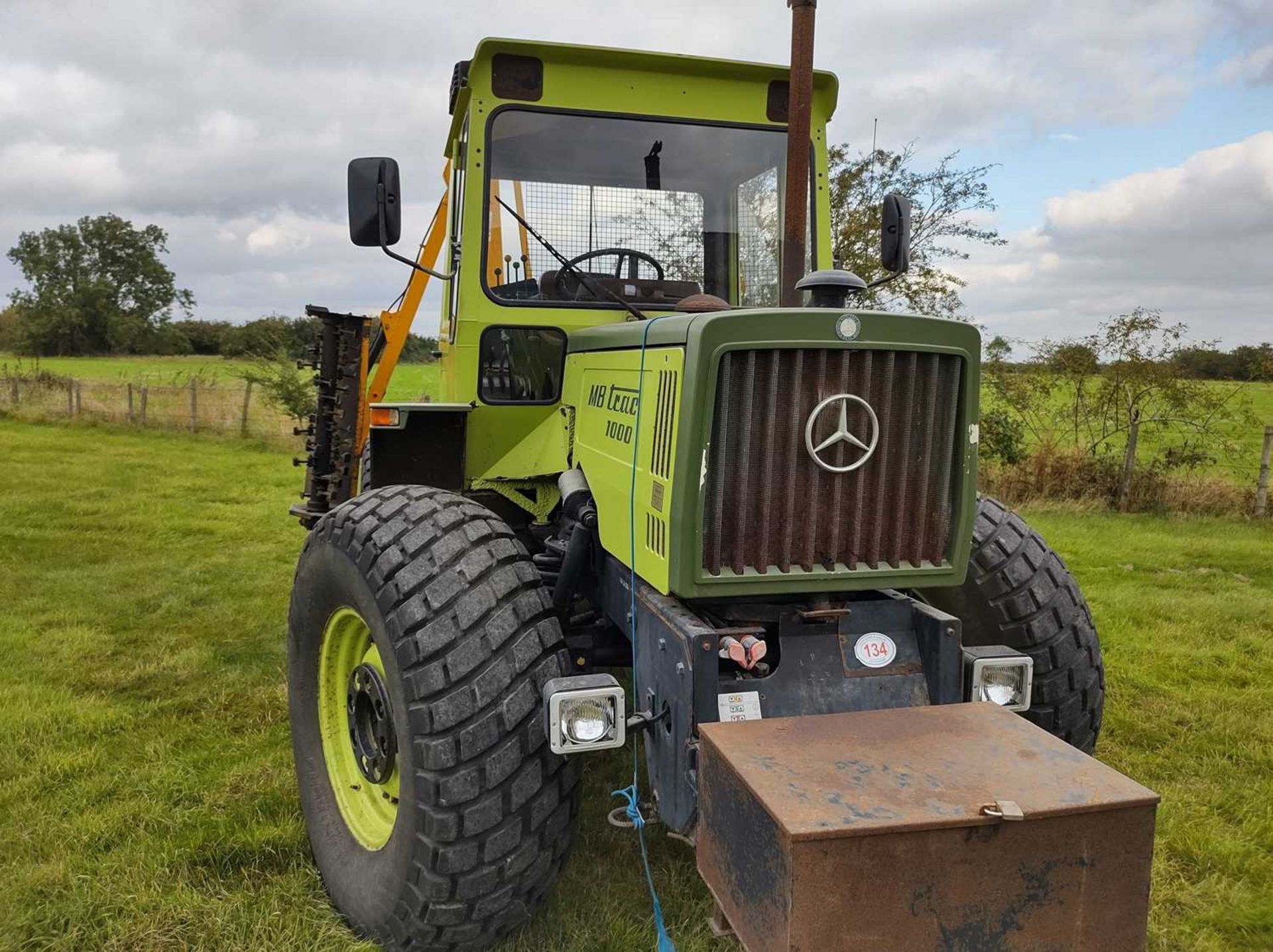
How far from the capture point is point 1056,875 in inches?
74.9

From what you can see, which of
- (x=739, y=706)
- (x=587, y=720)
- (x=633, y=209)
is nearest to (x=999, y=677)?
(x=739, y=706)

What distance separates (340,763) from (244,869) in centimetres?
47

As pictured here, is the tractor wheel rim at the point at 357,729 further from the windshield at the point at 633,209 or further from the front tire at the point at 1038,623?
the front tire at the point at 1038,623

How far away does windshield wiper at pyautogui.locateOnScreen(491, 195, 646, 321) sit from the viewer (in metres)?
3.63

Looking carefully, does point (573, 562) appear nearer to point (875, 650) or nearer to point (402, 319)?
point (875, 650)

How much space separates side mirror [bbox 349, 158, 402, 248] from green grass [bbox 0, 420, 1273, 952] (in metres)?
2.12

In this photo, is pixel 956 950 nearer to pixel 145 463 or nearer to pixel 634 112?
pixel 634 112

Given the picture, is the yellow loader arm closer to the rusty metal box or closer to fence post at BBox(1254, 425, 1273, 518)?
the rusty metal box

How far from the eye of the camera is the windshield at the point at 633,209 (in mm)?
3695

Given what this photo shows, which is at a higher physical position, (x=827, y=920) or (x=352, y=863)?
(x=827, y=920)

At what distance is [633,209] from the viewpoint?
380 cm

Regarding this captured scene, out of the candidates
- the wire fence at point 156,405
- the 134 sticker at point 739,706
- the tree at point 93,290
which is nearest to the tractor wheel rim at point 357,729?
the 134 sticker at point 739,706

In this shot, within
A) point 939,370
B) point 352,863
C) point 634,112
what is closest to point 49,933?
point 352,863

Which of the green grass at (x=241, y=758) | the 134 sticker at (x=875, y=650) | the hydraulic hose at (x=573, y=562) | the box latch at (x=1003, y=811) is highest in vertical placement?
the hydraulic hose at (x=573, y=562)
